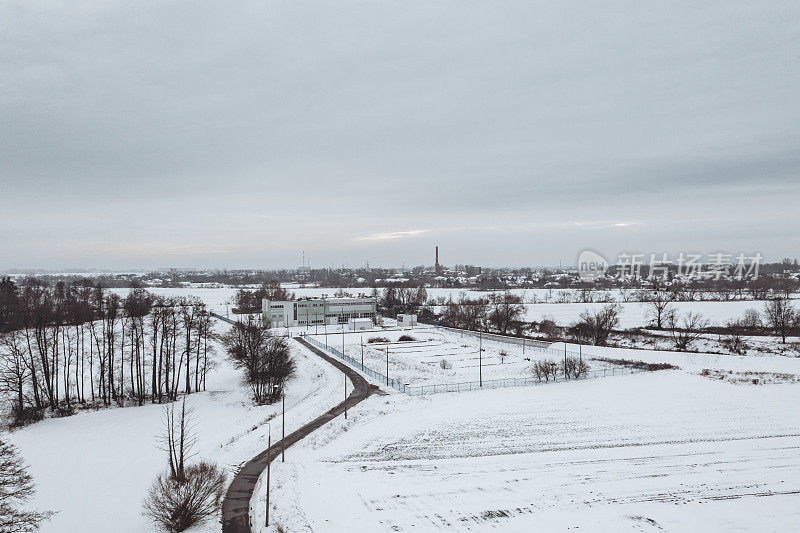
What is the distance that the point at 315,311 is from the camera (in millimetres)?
94188

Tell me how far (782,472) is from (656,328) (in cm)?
5979

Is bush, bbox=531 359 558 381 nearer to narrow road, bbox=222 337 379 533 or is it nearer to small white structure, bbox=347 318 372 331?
narrow road, bbox=222 337 379 533

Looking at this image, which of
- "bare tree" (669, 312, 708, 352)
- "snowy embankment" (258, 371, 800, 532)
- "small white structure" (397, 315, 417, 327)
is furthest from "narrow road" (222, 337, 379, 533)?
"small white structure" (397, 315, 417, 327)

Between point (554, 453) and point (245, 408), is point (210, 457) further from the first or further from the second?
point (554, 453)

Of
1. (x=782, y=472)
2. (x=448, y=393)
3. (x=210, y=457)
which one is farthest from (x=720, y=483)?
(x=210, y=457)

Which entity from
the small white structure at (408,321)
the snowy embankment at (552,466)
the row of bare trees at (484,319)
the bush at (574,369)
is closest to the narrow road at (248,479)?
the snowy embankment at (552,466)

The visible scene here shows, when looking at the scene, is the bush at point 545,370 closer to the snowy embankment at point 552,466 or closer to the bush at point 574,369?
the bush at point 574,369

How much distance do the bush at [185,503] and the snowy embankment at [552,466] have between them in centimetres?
253

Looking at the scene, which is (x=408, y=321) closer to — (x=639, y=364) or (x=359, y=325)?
(x=359, y=325)

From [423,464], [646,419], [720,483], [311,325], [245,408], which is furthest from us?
[311,325]

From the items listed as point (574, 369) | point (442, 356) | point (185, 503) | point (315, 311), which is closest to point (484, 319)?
point (442, 356)

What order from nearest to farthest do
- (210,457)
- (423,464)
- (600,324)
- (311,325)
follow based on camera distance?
1. (423,464)
2. (210,457)
3. (600,324)
4. (311,325)

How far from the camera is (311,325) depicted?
93125mm

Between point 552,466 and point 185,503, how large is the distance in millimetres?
16770
